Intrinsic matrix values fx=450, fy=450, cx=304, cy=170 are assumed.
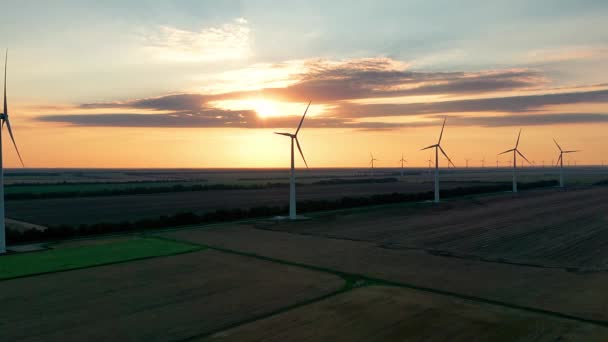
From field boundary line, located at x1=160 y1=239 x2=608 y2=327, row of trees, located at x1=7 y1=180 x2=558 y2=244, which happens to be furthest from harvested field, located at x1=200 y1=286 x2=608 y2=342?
row of trees, located at x1=7 y1=180 x2=558 y2=244

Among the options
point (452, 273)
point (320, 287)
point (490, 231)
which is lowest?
point (490, 231)

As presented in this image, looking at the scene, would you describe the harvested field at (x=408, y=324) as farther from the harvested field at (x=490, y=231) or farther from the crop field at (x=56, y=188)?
the crop field at (x=56, y=188)

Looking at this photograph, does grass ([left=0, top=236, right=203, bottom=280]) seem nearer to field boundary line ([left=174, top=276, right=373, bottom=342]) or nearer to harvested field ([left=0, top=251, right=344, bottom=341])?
harvested field ([left=0, top=251, right=344, bottom=341])

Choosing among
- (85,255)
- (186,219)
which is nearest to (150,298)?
(85,255)

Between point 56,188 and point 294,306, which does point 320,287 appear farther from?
point 56,188

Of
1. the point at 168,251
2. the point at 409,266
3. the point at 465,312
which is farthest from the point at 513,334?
the point at 168,251

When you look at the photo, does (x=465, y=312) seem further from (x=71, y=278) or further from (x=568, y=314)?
(x=71, y=278)
